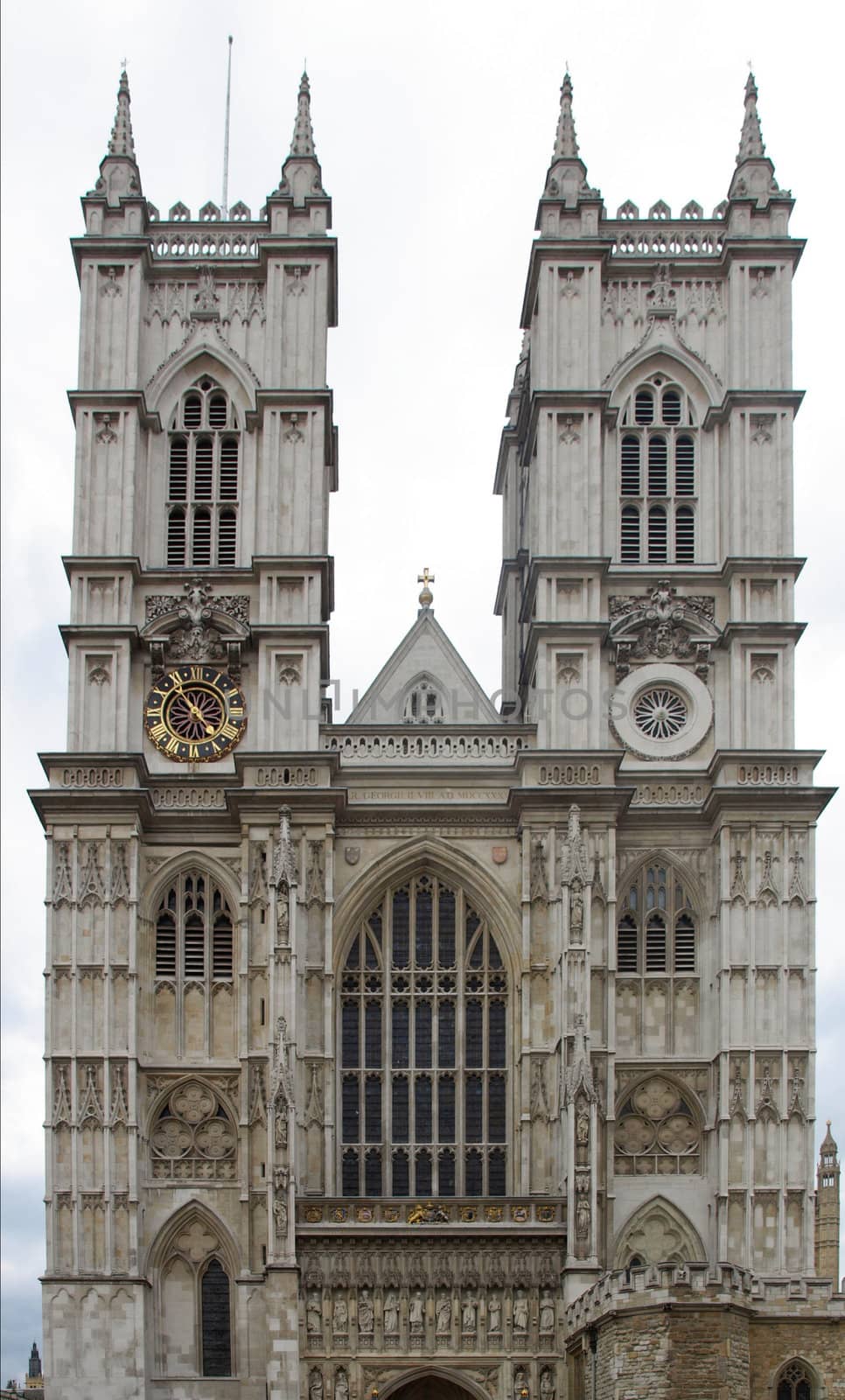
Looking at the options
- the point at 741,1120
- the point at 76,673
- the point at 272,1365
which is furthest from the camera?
the point at 76,673

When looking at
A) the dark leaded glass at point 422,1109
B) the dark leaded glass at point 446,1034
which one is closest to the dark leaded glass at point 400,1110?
the dark leaded glass at point 422,1109

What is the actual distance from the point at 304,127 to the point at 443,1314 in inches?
907

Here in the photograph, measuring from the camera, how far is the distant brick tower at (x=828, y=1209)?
5516cm

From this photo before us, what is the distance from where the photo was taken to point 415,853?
48.8m

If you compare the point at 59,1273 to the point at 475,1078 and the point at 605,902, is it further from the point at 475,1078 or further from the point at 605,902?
the point at 605,902

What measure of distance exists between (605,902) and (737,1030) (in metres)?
3.18

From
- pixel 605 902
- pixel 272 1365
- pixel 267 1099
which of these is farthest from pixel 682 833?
pixel 272 1365

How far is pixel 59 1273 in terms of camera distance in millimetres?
45812

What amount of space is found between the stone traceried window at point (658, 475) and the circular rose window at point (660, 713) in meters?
2.59

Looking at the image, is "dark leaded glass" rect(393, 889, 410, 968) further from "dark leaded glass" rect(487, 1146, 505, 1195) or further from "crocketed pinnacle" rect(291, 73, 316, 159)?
"crocketed pinnacle" rect(291, 73, 316, 159)

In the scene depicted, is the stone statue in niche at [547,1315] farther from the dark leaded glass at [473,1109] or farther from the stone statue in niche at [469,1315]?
the dark leaded glass at [473,1109]

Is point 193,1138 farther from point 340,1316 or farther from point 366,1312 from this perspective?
point 366,1312

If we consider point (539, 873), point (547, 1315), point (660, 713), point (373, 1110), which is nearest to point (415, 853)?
point (539, 873)

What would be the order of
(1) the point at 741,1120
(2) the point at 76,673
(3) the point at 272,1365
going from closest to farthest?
(3) the point at 272,1365, (1) the point at 741,1120, (2) the point at 76,673
